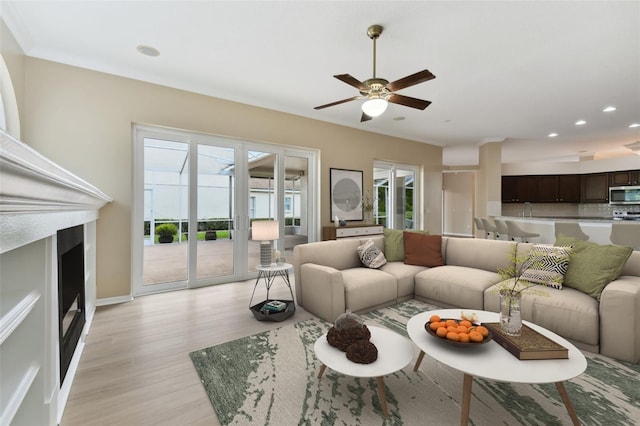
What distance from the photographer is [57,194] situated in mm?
1076

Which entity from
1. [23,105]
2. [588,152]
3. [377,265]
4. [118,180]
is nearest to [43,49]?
[23,105]

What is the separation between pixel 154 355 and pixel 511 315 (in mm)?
2577

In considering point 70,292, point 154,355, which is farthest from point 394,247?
point 70,292

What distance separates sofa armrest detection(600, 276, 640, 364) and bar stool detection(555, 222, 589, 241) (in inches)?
121

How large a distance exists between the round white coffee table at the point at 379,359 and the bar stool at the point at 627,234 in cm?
452

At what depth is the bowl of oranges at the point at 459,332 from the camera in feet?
5.13

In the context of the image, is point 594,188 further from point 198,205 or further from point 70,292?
point 70,292

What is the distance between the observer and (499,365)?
145cm

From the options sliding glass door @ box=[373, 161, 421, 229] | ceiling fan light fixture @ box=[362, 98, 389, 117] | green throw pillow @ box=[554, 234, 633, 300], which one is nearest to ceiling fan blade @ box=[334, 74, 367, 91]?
ceiling fan light fixture @ box=[362, 98, 389, 117]

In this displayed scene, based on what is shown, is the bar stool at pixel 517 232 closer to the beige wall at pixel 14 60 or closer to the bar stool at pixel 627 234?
the bar stool at pixel 627 234

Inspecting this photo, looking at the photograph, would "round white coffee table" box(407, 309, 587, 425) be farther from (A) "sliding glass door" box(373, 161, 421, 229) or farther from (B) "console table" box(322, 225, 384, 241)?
(A) "sliding glass door" box(373, 161, 421, 229)

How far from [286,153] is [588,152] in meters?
9.40

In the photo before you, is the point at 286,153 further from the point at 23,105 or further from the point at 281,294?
the point at 23,105

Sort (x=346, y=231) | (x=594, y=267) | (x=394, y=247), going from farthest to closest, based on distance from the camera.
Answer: (x=346, y=231) → (x=394, y=247) → (x=594, y=267)
